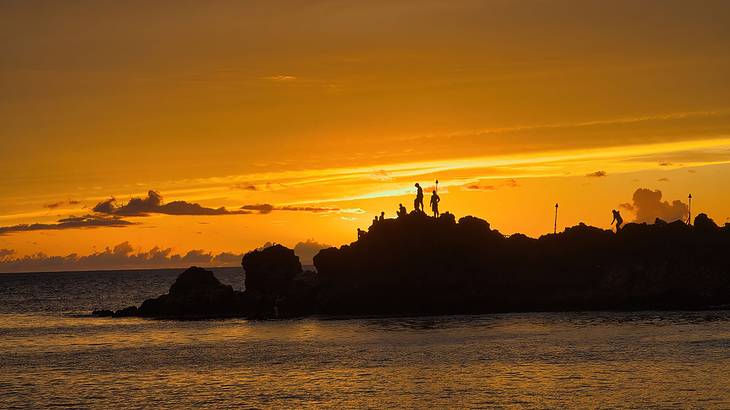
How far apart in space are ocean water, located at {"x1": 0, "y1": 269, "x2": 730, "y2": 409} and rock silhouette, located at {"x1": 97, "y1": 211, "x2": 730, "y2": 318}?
8128 mm

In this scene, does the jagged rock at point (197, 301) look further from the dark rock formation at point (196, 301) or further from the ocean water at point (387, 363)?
the ocean water at point (387, 363)

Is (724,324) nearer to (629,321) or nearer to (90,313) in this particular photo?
(629,321)

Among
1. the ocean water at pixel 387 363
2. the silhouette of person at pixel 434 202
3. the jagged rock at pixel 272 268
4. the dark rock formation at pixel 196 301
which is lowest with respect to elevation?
the ocean water at pixel 387 363

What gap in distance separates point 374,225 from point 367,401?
2574 inches

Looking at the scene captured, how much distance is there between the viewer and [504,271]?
385 feet

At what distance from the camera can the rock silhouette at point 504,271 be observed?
11456cm

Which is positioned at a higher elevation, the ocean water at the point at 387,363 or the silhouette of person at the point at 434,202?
the silhouette of person at the point at 434,202

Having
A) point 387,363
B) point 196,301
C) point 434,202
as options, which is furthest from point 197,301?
point 387,363

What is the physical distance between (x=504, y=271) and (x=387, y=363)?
48950 millimetres

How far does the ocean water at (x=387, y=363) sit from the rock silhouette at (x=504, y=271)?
813cm

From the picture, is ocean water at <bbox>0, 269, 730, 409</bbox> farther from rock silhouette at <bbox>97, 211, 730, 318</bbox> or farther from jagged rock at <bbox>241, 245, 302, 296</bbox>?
jagged rock at <bbox>241, 245, 302, 296</bbox>

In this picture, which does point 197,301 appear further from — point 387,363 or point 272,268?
point 387,363

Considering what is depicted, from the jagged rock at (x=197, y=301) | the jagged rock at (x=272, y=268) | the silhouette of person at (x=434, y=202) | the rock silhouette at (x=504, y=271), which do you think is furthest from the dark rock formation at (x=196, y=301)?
the silhouette of person at (x=434, y=202)

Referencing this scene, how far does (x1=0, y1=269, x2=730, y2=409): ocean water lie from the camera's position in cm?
5631
